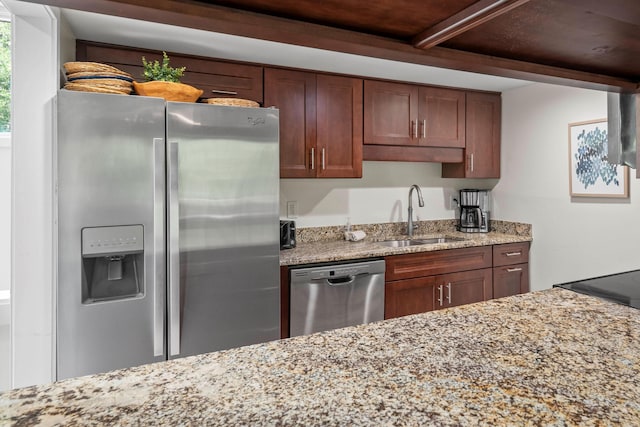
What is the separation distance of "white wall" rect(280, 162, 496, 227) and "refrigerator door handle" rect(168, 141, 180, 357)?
120cm

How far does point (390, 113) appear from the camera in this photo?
3.03 meters

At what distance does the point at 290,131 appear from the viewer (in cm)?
268

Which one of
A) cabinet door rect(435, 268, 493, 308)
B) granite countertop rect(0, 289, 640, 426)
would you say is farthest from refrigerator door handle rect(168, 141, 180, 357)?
cabinet door rect(435, 268, 493, 308)

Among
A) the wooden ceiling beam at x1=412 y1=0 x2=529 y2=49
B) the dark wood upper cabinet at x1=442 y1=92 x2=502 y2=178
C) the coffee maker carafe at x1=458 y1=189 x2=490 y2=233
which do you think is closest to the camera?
the wooden ceiling beam at x1=412 y1=0 x2=529 y2=49

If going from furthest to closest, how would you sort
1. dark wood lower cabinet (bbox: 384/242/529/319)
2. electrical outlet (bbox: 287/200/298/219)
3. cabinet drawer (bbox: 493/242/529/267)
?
1. cabinet drawer (bbox: 493/242/529/267)
2. electrical outlet (bbox: 287/200/298/219)
3. dark wood lower cabinet (bbox: 384/242/529/319)

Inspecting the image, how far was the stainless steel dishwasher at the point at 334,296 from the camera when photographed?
2381 millimetres

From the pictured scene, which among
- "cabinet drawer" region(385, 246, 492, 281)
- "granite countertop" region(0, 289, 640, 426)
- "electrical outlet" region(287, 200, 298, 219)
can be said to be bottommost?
"cabinet drawer" region(385, 246, 492, 281)

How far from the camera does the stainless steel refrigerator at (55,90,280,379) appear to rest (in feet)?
5.60

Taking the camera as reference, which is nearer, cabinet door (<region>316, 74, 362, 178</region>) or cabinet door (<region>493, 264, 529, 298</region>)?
cabinet door (<region>316, 74, 362, 178</region>)

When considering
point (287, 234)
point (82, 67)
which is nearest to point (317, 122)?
point (287, 234)

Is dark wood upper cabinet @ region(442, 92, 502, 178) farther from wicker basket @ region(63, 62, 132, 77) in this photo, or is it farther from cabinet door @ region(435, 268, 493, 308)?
wicker basket @ region(63, 62, 132, 77)

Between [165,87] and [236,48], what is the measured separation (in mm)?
572

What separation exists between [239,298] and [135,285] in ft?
1.71

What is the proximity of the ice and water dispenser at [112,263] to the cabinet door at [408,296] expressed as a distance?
1.62 metres
